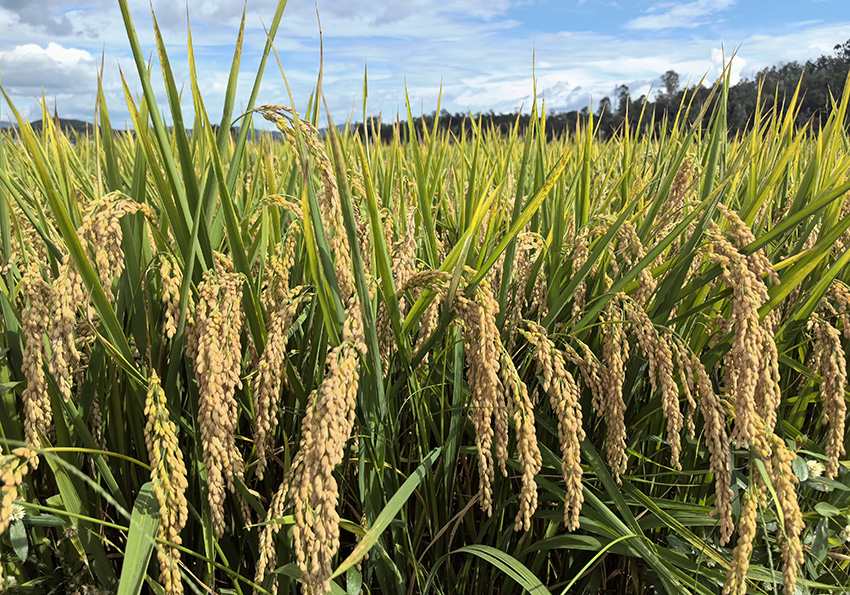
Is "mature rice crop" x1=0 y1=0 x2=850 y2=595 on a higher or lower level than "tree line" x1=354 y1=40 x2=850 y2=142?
lower

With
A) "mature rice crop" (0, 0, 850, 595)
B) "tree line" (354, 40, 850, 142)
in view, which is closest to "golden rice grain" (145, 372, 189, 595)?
"mature rice crop" (0, 0, 850, 595)

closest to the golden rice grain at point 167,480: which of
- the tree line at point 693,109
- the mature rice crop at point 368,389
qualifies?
the mature rice crop at point 368,389

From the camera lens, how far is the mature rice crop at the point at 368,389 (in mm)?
976

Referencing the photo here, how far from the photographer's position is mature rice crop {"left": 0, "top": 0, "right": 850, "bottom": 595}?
976mm

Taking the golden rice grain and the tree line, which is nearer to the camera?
the golden rice grain

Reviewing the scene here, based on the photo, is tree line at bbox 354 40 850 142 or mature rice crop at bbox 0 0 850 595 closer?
mature rice crop at bbox 0 0 850 595

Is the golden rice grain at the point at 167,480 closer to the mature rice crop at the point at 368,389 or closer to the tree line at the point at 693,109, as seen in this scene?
the mature rice crop at the point at 368,389

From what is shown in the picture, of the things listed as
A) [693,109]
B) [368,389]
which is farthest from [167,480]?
[693,109]

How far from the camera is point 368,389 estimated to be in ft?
3.86

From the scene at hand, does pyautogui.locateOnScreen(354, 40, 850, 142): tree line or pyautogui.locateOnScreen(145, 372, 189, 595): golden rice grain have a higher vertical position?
pyautogui.locateOnScreen(354, 40, 850, 142): tree line

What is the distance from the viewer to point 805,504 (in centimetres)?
174

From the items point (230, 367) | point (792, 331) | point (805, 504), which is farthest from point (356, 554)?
point (805, 504)

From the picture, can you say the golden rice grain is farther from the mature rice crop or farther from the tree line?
the tree line

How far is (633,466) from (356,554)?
0.94m
